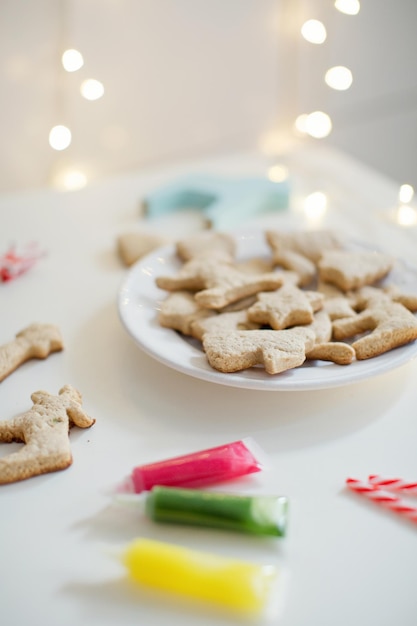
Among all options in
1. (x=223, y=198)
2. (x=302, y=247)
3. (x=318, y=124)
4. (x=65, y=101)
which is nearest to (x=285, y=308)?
(x=302, y=247)

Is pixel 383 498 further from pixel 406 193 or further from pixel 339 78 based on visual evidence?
pixel 339 78

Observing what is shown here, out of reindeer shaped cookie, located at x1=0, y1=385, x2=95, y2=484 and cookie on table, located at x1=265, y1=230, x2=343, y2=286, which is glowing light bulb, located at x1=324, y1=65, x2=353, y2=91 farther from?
reindeer shaped cookie, located at x1=0, y1=385, x2=95, y2=484

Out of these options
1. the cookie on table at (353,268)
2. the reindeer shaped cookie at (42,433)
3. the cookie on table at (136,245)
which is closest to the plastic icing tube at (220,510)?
the reindeer shaped cookie at (42,433)

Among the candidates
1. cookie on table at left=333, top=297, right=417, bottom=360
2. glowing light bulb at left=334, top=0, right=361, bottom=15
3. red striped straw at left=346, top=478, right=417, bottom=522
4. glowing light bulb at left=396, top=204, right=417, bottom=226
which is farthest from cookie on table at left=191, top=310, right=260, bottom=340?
glowing light bulb at left=334, top=0, right=361, bottom=15

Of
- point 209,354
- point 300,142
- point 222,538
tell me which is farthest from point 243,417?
point 300,142

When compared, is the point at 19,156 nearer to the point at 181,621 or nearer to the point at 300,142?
the point at 300,142

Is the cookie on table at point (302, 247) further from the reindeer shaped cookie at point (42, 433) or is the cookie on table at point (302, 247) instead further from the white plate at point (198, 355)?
the reindeer shaped cookie at point (42, 433)
